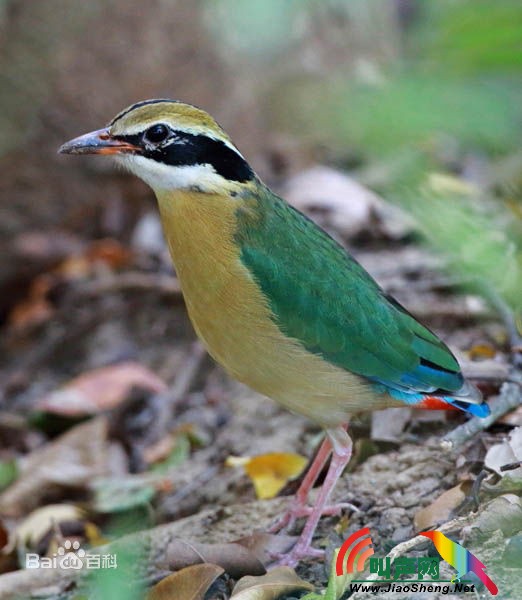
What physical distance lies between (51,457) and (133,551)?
4208 mm

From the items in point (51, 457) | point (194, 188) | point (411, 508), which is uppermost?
point (194, 188)

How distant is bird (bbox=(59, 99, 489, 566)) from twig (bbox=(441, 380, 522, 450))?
0.40 feet

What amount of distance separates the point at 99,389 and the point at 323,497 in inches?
123

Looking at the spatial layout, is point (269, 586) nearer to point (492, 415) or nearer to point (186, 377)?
point (492, 415)

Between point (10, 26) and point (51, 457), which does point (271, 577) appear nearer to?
point (51, 457)

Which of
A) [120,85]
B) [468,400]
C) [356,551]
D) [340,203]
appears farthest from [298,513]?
[120,85]

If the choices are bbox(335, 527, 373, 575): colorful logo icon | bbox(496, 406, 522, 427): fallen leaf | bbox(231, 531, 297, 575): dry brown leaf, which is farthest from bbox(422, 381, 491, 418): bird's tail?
bbox(231, 531, 297, 575): dry brown leaf

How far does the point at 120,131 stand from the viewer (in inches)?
164

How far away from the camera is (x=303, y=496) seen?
14.5ft

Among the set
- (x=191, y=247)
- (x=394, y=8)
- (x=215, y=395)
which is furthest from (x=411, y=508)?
(x=394, y=8)

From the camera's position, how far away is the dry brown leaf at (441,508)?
12.5 feet
